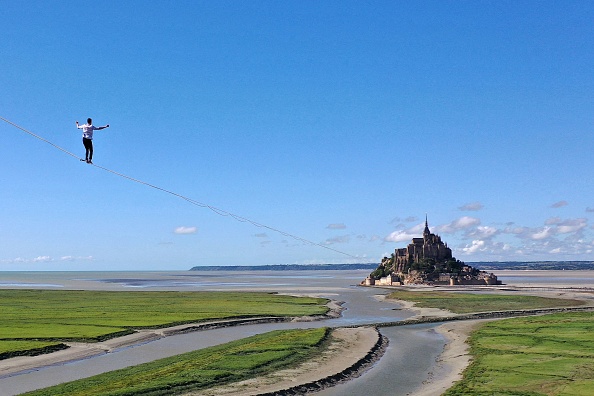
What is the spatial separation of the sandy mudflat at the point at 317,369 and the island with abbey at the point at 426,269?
358 ft

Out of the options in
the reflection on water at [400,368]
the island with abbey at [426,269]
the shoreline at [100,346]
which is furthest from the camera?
the island with abbey at [426,269]

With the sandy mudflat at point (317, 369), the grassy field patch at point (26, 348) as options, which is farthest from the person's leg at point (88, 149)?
the grassy field patch at point (26, 348)

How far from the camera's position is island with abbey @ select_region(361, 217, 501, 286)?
5822 inches

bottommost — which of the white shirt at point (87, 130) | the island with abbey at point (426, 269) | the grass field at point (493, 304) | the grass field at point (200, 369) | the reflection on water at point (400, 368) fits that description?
the reflection on water at point (400, 368)

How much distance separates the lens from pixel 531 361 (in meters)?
29.7

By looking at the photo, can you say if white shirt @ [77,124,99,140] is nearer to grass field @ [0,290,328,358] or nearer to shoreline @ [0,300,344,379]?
shoreline @ [0,300,344,379]

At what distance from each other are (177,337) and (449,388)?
2674cm

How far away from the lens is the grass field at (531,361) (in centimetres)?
2356

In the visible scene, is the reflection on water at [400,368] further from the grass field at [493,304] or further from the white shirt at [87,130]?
the grass field at [493,304]

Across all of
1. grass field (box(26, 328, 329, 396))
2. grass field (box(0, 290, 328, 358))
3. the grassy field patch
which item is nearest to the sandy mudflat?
grass field (box(26, 328, 329, 396))

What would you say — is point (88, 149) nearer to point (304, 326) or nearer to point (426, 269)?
point (304, 326)

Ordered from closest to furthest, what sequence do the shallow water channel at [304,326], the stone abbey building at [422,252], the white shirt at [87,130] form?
the white shirt at [87,130]
the shallow water channel at [304,326]
the stone abbey building at [422,252]

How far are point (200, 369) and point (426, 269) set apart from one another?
13087 centimetres

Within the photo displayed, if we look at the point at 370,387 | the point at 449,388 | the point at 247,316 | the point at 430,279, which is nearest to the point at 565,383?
the point at 449,388
